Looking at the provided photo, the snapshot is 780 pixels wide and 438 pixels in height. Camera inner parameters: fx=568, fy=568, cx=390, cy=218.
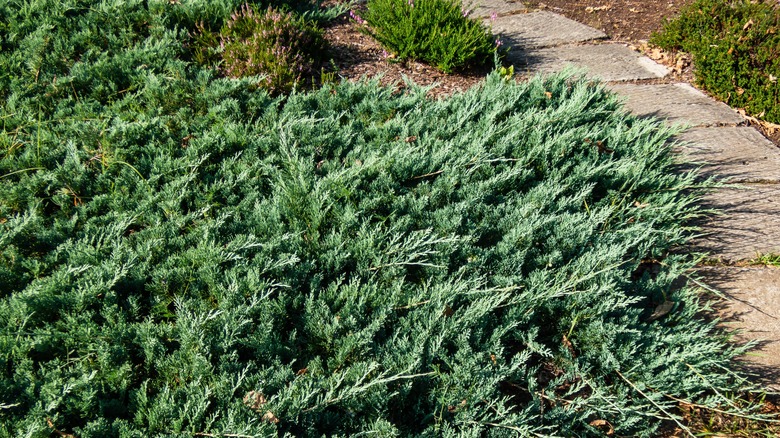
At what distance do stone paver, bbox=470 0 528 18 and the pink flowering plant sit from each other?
212cm

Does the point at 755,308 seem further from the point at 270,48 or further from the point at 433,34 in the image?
the point at 270,48

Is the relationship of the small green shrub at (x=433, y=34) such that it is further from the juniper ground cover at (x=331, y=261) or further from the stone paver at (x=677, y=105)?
the stone paver at (x=677, y=105)

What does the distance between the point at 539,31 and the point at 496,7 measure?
774 millimetres

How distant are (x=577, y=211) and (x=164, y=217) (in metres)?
2.33

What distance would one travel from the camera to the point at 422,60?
16.1 ft

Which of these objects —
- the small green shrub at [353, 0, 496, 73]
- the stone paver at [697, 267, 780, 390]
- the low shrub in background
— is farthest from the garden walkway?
the small green shrub at [353, 0, 496, 73]

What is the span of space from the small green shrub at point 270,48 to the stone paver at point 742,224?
114 inches

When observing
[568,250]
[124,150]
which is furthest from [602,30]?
[124,150]

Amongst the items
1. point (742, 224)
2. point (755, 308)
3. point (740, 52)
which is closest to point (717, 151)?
point (742, 224)

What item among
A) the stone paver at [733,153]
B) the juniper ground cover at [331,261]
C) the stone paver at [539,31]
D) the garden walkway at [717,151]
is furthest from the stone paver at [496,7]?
the stone paver at [733,153]

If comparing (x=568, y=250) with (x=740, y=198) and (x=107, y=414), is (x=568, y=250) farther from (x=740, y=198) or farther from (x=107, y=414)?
(x=107, y=414)

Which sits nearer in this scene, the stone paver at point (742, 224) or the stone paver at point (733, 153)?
the stone paver at point (742, 224)

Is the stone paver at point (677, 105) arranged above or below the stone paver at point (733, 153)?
above

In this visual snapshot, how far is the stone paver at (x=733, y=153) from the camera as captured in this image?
3914mm
